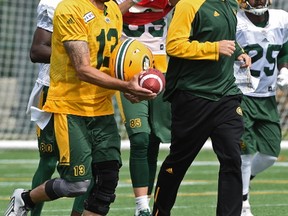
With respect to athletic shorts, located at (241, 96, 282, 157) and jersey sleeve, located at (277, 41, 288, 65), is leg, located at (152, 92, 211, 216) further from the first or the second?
jersey sleeve, located at (277, 41, 288, 65)

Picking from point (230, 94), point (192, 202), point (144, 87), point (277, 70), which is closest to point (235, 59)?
point (230, 94)

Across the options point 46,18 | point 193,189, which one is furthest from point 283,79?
point 193,189

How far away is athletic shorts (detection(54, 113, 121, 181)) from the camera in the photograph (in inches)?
268

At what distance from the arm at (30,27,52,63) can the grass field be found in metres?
1.65

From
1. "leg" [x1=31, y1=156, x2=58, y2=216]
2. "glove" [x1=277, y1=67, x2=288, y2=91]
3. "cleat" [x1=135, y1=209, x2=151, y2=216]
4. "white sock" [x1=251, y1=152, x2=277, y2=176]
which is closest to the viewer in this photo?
"leg" [x1=31, y1=156, x2=58, y2=216]

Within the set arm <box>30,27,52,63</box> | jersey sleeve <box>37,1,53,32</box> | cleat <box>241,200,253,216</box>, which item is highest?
jersey sleeve <box>37,1,53,32</box>

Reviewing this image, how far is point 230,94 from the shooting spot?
711cm

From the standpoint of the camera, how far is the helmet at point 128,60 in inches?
262

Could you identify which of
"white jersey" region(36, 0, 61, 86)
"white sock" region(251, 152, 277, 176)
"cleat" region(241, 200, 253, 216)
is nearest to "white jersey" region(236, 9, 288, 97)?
"white sock" region(251, 152, 277, 176)

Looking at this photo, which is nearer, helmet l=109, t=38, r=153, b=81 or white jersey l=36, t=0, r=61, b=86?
helmet l=109, t=38, r=153, b=81

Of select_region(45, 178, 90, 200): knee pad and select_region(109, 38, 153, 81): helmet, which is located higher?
select_region(109, 38, 153, 81): helmet

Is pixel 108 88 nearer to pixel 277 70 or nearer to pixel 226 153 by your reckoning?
pixel 226 153

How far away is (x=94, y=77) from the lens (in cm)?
653

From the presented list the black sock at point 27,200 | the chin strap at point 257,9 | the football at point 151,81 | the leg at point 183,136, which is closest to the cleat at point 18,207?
the black sock at point 27,200
